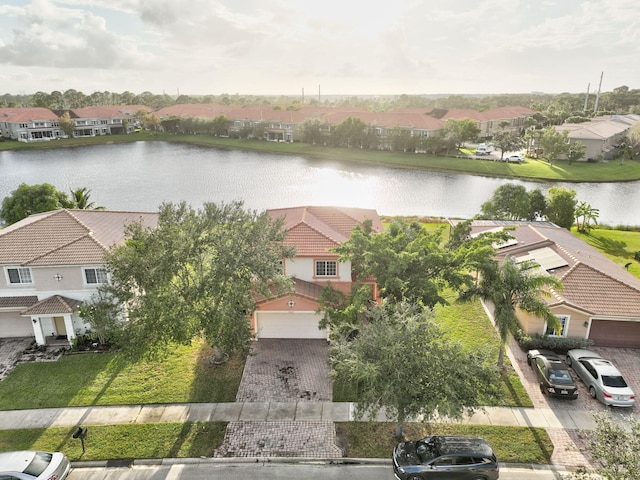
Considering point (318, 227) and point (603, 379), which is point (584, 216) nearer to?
point (603, 379)

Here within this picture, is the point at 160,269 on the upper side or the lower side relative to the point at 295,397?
upper

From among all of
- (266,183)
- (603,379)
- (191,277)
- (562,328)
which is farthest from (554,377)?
(266,183)

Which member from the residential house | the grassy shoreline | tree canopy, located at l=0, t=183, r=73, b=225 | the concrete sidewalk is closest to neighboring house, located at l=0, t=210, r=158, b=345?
the concrete sidewalk

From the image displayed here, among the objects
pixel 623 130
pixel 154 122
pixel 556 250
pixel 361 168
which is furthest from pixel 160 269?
pixel 154 122

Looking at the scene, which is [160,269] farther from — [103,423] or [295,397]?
[295,397]

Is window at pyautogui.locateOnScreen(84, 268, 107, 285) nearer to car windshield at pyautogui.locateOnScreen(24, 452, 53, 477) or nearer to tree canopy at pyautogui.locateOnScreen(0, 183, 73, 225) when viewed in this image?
car windshield at pyautogui.locateOnScreen(24, 452, 53, 477)
